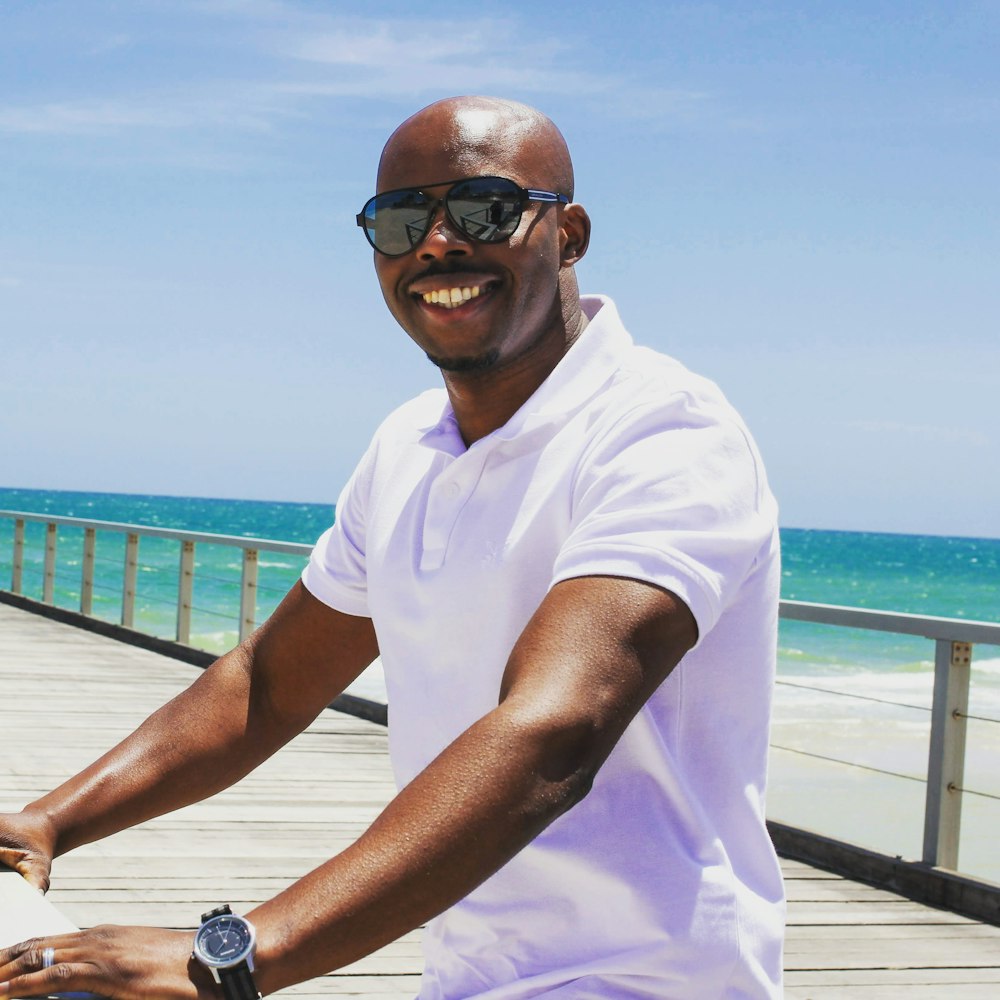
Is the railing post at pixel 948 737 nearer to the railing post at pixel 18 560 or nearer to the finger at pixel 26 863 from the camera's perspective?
the finger at pixel 26 863

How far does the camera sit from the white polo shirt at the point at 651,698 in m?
1.17

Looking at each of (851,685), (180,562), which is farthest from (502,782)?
(851,685)

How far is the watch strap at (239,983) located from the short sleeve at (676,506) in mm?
356

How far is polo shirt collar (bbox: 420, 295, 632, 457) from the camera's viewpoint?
1329 mm

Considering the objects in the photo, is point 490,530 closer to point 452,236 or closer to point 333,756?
point 452,236

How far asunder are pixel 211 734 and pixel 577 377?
1.97ft

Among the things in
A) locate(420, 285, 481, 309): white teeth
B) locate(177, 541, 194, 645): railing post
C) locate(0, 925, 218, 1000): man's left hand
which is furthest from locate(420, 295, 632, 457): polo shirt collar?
locate(177, 541, 194, 645): railing post

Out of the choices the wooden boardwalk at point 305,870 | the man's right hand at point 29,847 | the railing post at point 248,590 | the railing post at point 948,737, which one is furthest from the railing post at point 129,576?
the man's right hand at point 29,847

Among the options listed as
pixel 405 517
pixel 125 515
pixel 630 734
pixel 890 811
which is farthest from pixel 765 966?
pixel 125 515

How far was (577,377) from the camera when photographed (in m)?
1.36

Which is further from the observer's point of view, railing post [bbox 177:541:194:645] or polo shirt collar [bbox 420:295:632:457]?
railing post [bbox 177:541:194:645]

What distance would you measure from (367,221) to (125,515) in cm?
8097

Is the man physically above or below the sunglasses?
below

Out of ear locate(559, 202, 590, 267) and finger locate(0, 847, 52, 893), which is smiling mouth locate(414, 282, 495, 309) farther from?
finger locate(0, 847, 52, 893)
